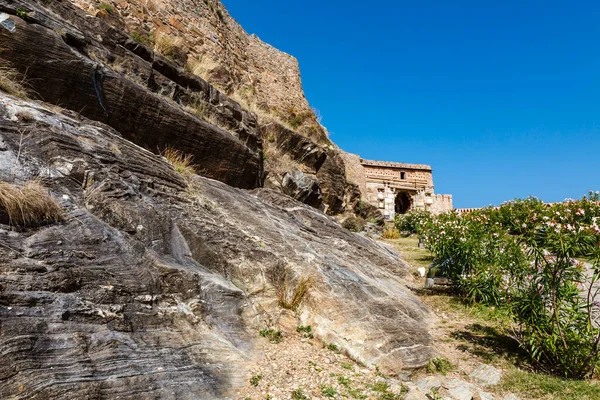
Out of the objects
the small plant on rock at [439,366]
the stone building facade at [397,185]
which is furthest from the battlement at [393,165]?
the small plant on rock at [439,366]

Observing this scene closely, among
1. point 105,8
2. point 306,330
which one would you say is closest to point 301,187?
point 105,8

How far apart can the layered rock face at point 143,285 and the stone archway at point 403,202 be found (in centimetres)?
Result: 2755

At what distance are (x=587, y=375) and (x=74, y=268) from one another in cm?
544

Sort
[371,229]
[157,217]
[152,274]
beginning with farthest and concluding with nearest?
[371,229] < [157,217] < [152,274]

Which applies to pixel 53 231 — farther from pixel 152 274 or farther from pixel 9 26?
pixel 9 26

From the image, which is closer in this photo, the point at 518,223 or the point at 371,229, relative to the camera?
the point at 518,223

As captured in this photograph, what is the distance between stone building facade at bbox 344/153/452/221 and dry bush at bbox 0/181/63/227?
2734 cm

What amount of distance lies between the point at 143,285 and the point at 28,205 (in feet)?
3.64

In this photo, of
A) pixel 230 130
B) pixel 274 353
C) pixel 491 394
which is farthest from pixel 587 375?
pixel 230 130

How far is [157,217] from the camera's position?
416 cm

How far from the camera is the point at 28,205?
3.06 metres

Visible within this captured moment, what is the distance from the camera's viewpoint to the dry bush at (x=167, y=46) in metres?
10.5

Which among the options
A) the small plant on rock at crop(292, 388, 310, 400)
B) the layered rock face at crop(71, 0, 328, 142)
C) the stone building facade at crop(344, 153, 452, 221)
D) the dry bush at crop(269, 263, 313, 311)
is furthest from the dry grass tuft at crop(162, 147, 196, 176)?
the stone building facade at crop(344, 153, 452, 221)

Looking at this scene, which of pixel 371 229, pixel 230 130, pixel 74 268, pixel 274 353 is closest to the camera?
pixel 74 268
